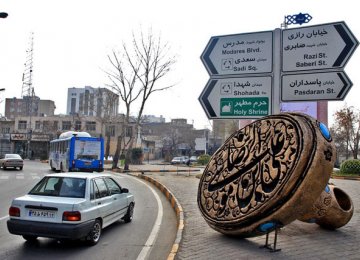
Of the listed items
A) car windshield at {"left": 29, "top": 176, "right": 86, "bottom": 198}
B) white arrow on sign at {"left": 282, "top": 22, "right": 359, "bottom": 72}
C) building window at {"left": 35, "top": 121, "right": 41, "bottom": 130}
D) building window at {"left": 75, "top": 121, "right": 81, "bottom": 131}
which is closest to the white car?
car windshield at {"left": 29, "top": 176, "right": 86, "bottom": 198}

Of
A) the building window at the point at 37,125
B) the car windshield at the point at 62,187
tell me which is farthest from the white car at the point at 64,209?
the building window at the point at 37,125

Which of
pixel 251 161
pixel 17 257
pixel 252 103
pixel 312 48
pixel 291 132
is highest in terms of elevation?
pixel 312 48

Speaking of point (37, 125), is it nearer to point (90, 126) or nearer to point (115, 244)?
point (90, 126)

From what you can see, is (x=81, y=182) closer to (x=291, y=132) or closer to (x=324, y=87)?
(x=291, y=132)

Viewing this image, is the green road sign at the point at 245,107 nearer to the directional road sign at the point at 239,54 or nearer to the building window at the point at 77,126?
the directional road sign at the point at 239,54

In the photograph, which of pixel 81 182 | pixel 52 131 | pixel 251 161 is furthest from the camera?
pixel 52 131

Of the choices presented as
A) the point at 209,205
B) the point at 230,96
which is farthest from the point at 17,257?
the point at 230,96

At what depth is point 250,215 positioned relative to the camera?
Answer: 519cm

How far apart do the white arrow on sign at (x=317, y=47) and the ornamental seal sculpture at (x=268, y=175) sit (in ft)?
2.59

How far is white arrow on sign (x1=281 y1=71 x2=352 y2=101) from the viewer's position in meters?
5.18

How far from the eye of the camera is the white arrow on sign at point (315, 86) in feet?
17.0

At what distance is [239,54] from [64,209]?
3.94 meters

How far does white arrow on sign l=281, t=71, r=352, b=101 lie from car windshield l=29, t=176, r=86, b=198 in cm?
407

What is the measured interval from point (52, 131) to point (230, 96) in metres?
69.6
